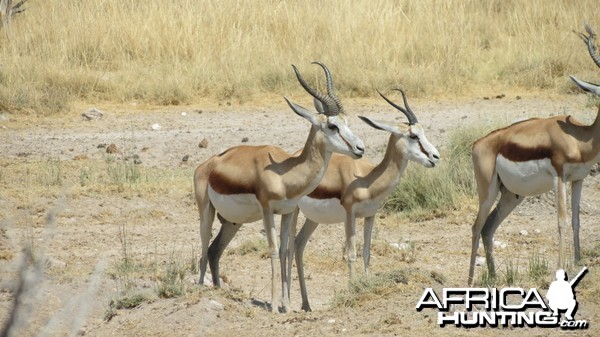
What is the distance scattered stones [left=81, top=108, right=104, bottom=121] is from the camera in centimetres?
1609

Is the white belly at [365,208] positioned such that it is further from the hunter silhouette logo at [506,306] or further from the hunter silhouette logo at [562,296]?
the hunter silhouette logo at [562,296]

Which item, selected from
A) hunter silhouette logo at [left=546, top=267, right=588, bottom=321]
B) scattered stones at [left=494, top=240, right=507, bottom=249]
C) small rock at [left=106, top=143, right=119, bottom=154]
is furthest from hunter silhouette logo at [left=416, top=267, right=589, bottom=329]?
small rock at [left=106, top=143, right=119, bottom=154]

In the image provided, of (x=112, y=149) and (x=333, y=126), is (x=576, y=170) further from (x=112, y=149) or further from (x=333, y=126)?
(x=112, y=149)

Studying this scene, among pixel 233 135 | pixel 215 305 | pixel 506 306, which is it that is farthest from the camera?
pixel 233 135

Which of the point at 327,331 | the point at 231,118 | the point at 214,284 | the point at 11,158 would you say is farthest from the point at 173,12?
the point at 327,331

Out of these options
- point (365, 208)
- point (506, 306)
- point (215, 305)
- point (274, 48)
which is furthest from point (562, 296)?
point (274, 48)

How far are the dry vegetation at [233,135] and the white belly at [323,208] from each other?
648 millimetres

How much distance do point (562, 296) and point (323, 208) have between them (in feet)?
7.65

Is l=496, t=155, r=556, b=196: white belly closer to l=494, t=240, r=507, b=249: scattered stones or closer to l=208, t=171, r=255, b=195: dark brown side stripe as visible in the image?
l=494, t=240, r=507, b=249: scattered stones

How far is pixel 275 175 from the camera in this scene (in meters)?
8.93

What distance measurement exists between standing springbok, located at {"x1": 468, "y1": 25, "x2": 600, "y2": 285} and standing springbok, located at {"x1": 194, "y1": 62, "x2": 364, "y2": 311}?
133 cm

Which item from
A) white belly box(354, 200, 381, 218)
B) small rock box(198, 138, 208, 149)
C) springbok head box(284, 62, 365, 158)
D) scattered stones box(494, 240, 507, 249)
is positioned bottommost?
scattered stones box(494, 240, 507, 249)

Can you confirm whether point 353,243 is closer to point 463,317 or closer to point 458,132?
point 463,317

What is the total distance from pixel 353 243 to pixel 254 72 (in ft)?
28.5
